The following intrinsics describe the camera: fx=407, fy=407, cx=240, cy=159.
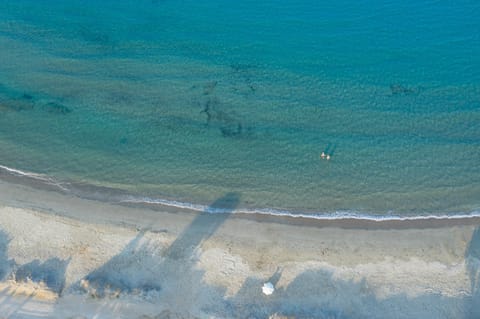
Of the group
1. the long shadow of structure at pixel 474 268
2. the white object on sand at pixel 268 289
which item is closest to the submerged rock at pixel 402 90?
the long shadow of structure at pixel 474 268

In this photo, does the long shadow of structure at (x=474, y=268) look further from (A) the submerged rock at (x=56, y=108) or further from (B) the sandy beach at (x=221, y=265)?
(A) the submerged rock at (x=56, y=108)

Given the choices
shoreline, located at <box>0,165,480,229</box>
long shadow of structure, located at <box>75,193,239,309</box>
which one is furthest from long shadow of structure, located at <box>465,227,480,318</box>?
long shadow of structure, located at <box>75,193,239,309</box>

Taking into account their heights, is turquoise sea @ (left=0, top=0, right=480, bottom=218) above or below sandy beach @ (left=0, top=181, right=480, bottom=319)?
above

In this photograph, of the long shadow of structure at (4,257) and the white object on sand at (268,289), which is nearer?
the white object on sand at (268,289)

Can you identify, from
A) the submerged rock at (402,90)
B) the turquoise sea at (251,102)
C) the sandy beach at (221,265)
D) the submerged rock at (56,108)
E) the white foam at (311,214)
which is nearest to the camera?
the sandy beach at (221,265)

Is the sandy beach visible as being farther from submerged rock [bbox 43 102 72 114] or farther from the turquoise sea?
submerged rock [bbox 43 102 72 114]

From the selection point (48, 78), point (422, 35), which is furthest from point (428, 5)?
point (48, 78)

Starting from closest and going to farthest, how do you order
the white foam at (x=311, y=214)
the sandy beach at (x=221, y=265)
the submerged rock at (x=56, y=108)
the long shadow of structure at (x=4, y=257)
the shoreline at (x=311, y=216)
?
the sandy beach at (x=221, y=265), the long shadow of structure at (x=4, y=257), the shoreline at (x=311, y=216), the white foam at (x=311, y=214), the submerged rock at (x=56, y=108)
